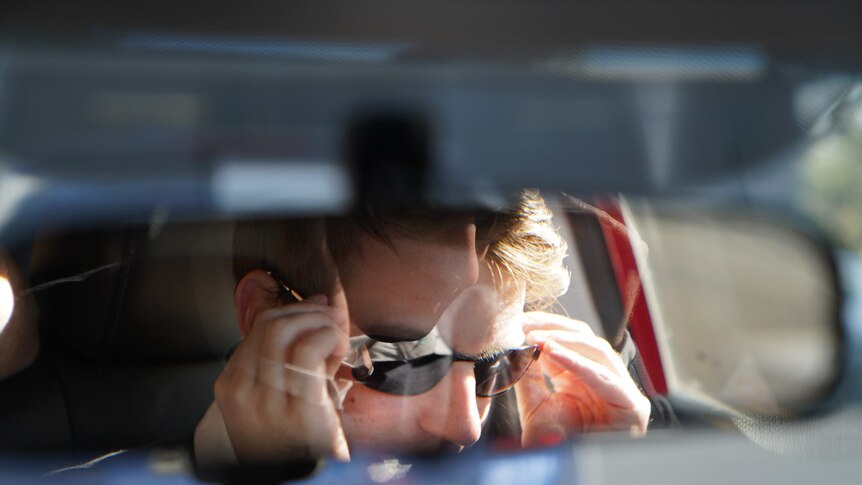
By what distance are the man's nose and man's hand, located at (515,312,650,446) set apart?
8 cm

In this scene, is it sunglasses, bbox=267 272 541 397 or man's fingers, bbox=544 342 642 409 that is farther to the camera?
man's fingers, bbox=544 342 642 409

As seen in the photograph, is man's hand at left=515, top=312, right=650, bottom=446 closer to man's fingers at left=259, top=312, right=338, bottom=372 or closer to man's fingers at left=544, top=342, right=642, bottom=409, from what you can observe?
man's fingers at left=544, top=342, right=642, bottom=409

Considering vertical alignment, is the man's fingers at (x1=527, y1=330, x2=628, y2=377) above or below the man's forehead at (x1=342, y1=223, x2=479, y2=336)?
below

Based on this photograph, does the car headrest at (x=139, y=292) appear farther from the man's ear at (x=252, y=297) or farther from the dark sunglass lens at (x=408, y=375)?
the dark sunglass lens at (x=408, y=375)

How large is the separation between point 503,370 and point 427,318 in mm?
172

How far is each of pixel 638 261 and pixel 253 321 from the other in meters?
0.68

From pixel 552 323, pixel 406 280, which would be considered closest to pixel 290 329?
pixel 406 280

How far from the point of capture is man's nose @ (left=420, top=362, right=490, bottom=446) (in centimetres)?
148

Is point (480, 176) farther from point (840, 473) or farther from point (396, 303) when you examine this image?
point (840, 473)

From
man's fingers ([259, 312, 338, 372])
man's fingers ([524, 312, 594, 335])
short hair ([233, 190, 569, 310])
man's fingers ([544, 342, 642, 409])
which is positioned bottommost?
man's fingers ([544, 342, 642, 409])

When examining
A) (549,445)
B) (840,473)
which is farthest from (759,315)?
(549,445)

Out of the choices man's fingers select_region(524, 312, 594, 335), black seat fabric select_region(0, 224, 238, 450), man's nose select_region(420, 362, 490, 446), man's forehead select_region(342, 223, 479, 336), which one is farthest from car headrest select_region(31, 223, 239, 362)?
man's fingers select_region(524, 312, 594, 335)

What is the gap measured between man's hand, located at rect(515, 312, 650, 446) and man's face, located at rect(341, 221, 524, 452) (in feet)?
0.28

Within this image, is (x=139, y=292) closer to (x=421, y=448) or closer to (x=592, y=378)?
(x=421, y=448)
